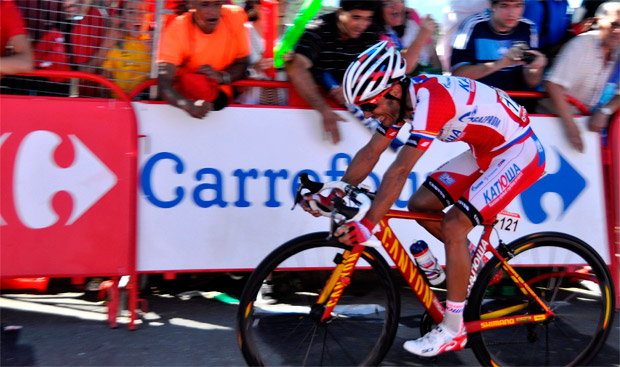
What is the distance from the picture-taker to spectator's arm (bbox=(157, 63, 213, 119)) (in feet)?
15.9

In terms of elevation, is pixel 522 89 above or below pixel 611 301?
above

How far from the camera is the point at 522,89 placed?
567 centimetres

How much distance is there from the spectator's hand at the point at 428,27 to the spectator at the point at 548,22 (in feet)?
3.03

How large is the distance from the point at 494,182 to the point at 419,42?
6.53 ft

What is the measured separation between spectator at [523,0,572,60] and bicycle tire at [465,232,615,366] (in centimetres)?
238

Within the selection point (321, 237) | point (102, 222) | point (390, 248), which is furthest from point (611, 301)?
point (102, 222)

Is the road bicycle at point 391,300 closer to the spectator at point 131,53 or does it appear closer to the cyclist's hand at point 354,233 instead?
the cyclist's hand at point 354,233

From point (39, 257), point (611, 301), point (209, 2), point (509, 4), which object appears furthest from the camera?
point (509, 4)

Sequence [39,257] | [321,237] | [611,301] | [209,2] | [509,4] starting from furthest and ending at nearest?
[509,4]
[209,2]
[39,257]
[611,301]
[321,237]

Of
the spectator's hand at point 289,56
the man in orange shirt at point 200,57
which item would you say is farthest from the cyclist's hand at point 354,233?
the spectator's hand at point 289,56

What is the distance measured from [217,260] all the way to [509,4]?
2984mm

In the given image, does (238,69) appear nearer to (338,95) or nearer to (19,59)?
(338,95)

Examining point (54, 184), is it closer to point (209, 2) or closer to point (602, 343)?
point (209, 2)

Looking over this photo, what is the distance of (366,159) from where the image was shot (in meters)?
3.98
